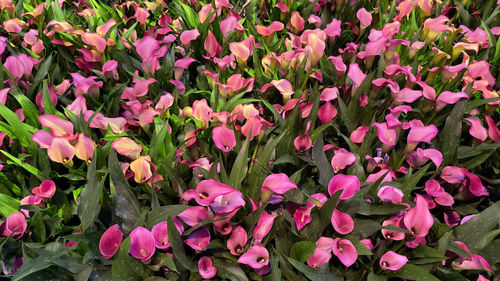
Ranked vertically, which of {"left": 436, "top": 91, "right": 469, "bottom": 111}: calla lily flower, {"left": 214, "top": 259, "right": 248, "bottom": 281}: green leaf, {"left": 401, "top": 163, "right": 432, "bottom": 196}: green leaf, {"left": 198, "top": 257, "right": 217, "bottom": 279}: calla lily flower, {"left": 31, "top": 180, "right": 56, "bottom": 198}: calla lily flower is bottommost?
{"left": 214, "top": 259, "right": 248, "bottom": 281}: green leaf

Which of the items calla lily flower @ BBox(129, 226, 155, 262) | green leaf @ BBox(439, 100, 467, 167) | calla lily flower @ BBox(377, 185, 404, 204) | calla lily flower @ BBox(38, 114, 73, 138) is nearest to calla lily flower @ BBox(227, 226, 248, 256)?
calla lily flower @ BBox(129, 226, 155, 262)

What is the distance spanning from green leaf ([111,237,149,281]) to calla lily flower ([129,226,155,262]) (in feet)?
0.06

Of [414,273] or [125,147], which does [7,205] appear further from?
[414,273]

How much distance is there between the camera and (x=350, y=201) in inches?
46.7

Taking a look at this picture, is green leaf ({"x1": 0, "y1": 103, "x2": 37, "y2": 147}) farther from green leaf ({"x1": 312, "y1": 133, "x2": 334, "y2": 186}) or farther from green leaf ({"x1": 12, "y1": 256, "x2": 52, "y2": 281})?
green leaf ({"x1": 312, "y1": 133, "x2": 334, "y2": 186})

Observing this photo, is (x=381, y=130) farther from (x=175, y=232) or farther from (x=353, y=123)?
(x=175, y=232)

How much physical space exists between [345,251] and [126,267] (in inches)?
24.7

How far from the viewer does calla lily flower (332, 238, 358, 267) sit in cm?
104

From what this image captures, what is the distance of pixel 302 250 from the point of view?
1095 mm

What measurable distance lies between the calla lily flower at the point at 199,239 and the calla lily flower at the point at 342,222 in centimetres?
38

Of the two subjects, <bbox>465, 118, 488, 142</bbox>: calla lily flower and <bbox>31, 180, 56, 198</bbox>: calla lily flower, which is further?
<bbox>465, 118, 488, 142</bbox>: calla lily flower

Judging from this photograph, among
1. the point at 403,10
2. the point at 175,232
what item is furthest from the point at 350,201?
the point at 403,10

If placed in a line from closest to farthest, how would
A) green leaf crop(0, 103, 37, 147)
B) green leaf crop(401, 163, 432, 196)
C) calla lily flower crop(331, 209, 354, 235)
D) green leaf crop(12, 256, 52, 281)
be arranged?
green leaf crop(12, 256, 52, 281), calla lily flower crop(331, 209, 354, 235), green leaf crop(401, 163, 432, 196), green leaf crop(0, 103, 37, 147)

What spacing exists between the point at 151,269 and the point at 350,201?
65cm
